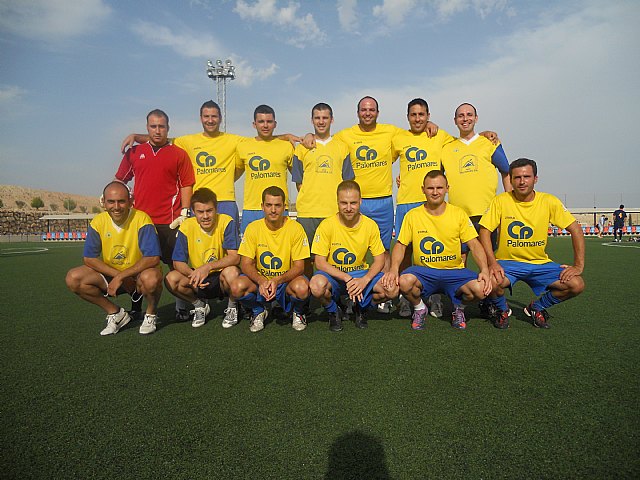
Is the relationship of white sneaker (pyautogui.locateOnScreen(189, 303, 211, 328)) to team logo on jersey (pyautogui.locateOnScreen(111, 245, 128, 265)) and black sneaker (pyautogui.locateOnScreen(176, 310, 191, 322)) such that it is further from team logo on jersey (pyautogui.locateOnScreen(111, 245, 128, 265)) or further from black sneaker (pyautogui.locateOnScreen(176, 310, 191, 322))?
team logo on jersey (pyautogui.locateOnScreen(111, 245, 128, 265))

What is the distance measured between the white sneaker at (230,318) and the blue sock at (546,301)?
3272 mm

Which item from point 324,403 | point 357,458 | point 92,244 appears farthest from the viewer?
point 92,244

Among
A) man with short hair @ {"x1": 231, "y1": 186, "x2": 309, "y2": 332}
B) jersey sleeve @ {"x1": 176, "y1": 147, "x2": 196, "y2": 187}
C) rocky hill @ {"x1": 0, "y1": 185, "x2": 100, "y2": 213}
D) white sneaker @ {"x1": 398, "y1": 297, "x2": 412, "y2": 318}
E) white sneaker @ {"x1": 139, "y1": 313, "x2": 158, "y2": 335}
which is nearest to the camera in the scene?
white sneaker @ {"x1": 139, "y1": 313, "x2": 158, "y2": 335}

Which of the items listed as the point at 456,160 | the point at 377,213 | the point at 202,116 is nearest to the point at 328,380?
the point at 377,213

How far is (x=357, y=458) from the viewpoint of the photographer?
1.95 m

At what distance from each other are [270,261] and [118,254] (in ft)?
A: 5.43

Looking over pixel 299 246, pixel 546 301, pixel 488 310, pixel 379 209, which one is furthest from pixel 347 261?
pixel 546 301

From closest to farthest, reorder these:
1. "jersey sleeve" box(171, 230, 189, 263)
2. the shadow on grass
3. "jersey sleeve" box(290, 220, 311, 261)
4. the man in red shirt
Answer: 1. the shadow on grass
2. "jersey sleeve" box(290, 220, 311, 261)
3. "jersey sleeve" box(171, 230, 189, 263)
4. the man in red shirt

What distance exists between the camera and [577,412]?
236 centimetres

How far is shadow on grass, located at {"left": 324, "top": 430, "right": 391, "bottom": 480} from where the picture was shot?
1.83 metres

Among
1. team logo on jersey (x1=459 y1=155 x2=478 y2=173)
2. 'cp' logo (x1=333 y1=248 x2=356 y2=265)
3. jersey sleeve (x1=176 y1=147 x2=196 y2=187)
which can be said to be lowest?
'cp' logo (x1=333 y1=248 x2=356 y2=265)

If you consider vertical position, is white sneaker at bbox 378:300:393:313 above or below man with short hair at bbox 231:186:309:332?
below

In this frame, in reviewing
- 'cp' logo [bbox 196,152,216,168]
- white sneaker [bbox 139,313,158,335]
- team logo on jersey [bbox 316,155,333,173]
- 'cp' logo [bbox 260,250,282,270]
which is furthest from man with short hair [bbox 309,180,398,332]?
'cp' logo [bbox 196,152,216,168]

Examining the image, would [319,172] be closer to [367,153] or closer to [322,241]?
[367,153]
